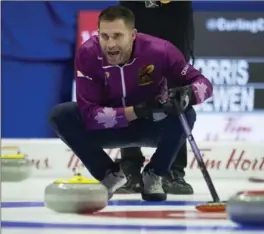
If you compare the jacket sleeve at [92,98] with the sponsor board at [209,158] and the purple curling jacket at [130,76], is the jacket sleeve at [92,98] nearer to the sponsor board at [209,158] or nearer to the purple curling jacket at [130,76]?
the purple curling jacket at [130,76]

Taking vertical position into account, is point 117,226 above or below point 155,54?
below

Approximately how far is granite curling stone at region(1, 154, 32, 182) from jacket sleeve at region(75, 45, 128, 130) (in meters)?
1.21

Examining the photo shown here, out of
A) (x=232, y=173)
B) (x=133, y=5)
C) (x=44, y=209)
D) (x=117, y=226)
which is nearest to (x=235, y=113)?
(x=232, y=173)

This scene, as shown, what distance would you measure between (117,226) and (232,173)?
2.34 m

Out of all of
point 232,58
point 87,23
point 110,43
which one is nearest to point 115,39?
point 110,43

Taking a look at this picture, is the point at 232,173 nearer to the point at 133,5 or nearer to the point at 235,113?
the point at 235,113

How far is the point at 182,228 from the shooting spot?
172cm

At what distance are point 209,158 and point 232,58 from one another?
111 centimetres

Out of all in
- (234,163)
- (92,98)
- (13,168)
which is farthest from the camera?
(234,163)

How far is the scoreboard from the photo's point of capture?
15.9ft

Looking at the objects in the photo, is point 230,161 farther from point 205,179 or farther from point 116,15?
point 116,15

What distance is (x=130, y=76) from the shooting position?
2436mm

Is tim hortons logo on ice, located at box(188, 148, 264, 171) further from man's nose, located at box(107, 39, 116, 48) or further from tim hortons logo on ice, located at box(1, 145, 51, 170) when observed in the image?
man's nose, located at box(107, 39, 116, 48)

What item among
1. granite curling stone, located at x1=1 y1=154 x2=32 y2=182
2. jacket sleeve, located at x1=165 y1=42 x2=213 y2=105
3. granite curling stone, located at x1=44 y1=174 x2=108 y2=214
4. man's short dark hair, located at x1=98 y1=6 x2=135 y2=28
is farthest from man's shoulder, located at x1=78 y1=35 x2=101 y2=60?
granite curling stone, located at x1=1 y1=154 x2=32 y2=182
